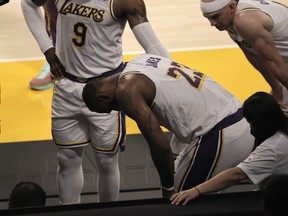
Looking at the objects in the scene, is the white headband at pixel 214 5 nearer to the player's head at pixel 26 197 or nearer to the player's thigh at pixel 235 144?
the player's thigh at pixel 235 144

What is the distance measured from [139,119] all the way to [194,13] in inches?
206

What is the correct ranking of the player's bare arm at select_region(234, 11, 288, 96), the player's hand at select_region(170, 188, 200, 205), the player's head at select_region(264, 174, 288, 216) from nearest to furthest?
1. the player's head at select_region(264, 174, 288, 216)
2. the player's hand at select_region(170, 188, 200, 205)
3. the player's bare arm at select_region(234, 11, 288, 96)

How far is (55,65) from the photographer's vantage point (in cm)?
488

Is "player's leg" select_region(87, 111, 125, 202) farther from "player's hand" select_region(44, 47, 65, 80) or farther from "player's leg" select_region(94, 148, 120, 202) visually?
"player's hand" select_region(44, 47, 65, 80)

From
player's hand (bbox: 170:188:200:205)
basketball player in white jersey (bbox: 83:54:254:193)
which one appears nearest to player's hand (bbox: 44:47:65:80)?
basketball player in white jersey (bbox: 83:54:254:193)

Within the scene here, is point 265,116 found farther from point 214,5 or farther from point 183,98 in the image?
point 214,5

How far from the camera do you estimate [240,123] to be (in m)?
4.27

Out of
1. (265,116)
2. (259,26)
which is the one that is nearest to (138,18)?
(259,26)

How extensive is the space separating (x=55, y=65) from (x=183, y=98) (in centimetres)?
120

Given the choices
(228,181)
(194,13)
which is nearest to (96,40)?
(228,181)

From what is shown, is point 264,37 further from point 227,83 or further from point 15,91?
point 15,91

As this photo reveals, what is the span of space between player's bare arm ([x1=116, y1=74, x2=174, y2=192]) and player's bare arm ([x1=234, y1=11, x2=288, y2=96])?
0.93 meters

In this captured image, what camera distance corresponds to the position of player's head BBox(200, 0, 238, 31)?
179 inches

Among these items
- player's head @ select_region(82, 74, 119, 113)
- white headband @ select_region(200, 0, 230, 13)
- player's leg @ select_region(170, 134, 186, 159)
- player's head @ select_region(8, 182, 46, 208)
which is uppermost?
white headband @ select_region(200, 0, 230, 13)
